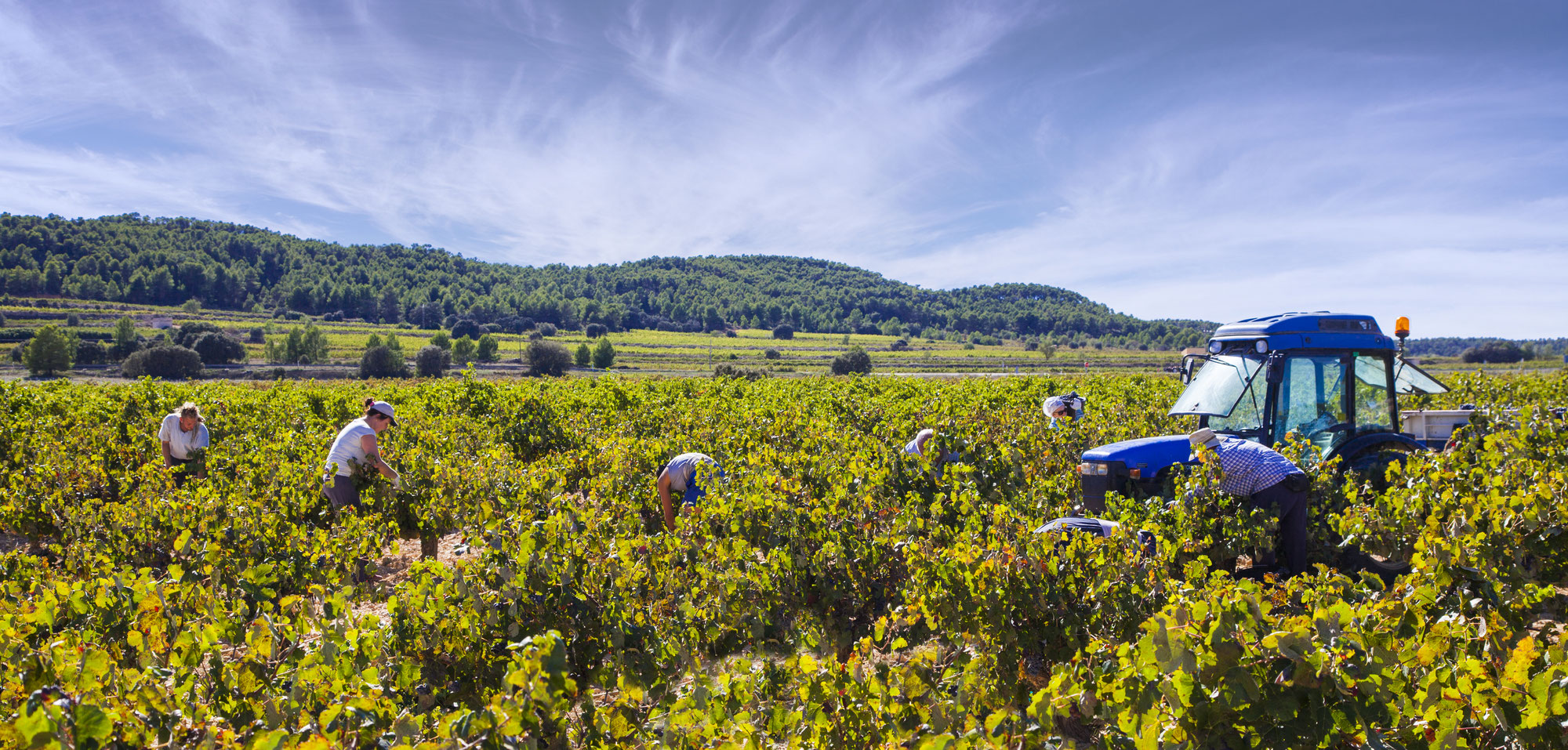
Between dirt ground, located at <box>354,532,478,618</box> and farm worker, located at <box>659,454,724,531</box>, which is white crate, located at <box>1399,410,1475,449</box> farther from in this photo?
dirt ground, located at <box>354,532,478,618</box>

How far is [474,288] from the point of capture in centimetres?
15100

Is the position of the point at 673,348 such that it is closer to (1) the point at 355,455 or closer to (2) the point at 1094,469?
(1) the point at 355,455

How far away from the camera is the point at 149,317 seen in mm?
90312

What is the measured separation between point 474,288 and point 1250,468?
534ft

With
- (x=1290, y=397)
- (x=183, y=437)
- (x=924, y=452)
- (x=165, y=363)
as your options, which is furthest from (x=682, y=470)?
(x=165, y=363)

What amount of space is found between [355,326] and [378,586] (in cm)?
11550

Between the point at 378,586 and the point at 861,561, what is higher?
the point at 861,561

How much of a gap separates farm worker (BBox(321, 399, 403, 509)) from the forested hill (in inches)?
4550

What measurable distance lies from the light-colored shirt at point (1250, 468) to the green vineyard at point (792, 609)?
7.7 inches

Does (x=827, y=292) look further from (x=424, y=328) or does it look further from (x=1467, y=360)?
(x=1467, y=360)

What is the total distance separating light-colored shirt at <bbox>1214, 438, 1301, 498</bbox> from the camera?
452cm

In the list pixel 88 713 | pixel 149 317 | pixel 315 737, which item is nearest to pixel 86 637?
pixel 88 713

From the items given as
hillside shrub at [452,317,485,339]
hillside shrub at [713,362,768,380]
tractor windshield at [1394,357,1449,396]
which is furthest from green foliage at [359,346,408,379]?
tractor windshield at [1394,357,1449,396]

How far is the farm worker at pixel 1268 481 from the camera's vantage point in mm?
4520
